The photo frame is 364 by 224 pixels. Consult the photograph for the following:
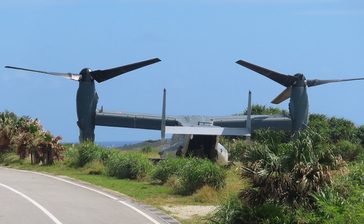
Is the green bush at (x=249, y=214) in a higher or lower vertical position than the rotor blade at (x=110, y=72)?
lower

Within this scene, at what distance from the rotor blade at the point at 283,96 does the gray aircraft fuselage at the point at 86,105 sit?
508 inches

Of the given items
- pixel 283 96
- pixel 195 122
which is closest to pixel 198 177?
pixel 195 122

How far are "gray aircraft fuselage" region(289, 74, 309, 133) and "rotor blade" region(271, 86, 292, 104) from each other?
0.87m

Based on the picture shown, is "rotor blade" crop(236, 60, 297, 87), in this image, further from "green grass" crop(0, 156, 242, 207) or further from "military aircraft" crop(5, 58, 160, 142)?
"green grass" crop(0, 156, 242, 207)

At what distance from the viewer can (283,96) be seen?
4719 cm

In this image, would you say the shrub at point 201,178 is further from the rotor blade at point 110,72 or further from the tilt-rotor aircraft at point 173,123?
the rotor blade at point 110,72

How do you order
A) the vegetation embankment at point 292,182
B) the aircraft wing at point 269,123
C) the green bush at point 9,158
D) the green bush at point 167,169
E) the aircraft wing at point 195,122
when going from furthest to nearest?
1. the aircraft wing at point 269,123
2. the aircraft wing at point 195,122
3. the green bush at point 9,158
4. the green bush at point 167,169
5. the vegetation embankment at point 292,182

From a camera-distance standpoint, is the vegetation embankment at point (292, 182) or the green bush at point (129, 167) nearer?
the vegetation embankment at point (292, 182)

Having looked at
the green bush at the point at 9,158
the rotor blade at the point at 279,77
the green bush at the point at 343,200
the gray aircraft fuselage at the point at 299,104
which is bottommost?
the green bush at the point at 9,158

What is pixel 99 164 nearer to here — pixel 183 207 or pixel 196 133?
pixel 196 133

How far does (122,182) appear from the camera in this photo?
28188 mm

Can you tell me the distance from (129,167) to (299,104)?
17.0 metres

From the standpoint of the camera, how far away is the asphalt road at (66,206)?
1712cm

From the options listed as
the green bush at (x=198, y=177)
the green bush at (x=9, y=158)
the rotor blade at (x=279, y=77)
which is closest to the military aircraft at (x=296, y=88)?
the rotor blade at (x=279, y=77)
